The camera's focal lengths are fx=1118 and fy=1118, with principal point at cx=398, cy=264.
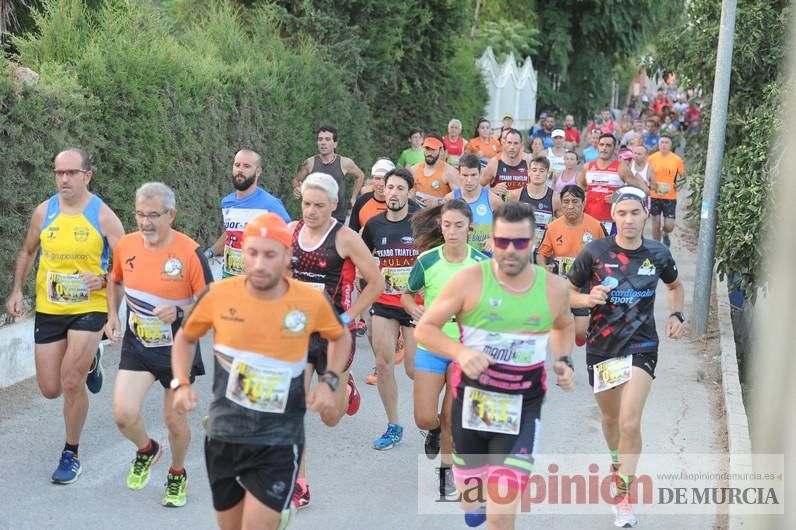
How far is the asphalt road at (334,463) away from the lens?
687 centimetres

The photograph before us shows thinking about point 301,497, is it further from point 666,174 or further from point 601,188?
point 666,174

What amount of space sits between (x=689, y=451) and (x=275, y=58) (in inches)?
406

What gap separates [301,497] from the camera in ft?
23.1

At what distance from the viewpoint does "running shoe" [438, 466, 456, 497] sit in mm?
7449

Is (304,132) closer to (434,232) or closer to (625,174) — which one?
(625,174)

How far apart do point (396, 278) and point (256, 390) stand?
3.49 meters

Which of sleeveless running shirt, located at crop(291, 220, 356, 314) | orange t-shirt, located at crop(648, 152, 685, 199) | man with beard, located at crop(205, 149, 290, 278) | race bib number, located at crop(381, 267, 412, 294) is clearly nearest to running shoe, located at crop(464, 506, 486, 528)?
sleeveless running shirt, located at crop(291, 220, 356, 314)

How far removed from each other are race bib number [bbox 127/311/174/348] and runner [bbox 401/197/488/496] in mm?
1614

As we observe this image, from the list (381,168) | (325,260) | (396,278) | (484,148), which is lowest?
(396,278)

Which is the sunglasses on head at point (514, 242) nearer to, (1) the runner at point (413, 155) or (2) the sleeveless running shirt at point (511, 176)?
(2) the sleeveless running shirt at point (511, 176)

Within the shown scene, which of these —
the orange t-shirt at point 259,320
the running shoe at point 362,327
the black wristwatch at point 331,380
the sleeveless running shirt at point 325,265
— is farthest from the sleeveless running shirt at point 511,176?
the orange t-shirt at point 259,320

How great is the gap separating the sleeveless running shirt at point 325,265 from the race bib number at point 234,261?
1.34 m

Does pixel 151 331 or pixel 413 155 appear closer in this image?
pixel 151 331

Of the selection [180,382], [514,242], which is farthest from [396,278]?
[180,382]
